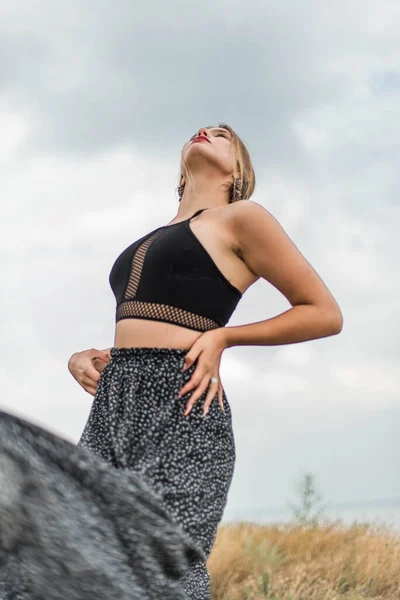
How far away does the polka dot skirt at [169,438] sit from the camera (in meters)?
2.36

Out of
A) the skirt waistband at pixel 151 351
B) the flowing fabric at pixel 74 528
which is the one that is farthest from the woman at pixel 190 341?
the flowing fabric at pixel 74 528

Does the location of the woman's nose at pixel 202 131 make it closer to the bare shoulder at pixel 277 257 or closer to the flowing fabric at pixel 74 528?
the bare shoulder at pixel 277 257

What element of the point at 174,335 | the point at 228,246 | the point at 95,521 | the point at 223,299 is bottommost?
the point at 95,521

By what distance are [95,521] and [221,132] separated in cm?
178

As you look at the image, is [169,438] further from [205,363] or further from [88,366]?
[88,366]

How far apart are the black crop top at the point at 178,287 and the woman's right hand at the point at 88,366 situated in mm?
279

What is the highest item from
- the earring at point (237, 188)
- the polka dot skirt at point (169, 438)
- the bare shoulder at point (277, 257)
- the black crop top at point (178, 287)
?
the earring at point (237, 188)

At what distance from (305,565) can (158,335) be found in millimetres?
4088

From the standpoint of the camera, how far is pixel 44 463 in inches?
79.7

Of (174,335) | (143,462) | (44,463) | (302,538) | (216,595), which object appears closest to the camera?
(44,463)

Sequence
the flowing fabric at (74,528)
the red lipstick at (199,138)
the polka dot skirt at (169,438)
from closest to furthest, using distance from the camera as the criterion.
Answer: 1. the flowing fabric at (74,528)
2. the polka dot skirt at (169,438)
3. the red lipstick at (199,138)

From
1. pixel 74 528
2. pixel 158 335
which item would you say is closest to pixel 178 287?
pixel 158 335

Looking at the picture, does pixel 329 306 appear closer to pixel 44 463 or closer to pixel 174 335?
pixel 174 335

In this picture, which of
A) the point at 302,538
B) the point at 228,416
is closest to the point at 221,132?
the point at 228,416
